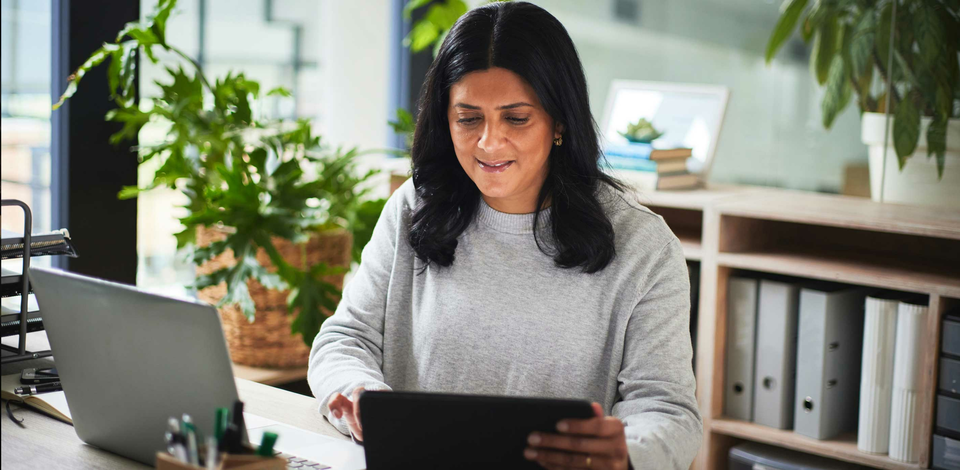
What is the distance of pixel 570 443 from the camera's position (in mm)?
923

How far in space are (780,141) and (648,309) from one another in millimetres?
1379

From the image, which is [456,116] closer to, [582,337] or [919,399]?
[582,337]

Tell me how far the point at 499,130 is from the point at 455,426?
597 mm

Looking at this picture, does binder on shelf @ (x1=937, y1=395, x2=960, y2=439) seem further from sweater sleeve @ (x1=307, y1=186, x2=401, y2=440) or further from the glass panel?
the glass panel

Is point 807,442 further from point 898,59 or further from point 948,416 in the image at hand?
point 898,59

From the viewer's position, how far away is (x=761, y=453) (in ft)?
7.25

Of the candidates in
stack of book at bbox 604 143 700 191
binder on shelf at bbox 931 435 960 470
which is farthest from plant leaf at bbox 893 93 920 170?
binder on shelf at bbox 931 435 960 470

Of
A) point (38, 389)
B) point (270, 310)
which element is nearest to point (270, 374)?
point (270, 310)

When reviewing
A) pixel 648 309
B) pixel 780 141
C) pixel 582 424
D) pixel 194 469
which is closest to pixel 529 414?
pixel 582 424

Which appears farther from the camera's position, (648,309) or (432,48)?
(432,48)

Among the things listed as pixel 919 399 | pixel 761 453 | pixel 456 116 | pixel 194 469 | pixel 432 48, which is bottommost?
pixel 761 453

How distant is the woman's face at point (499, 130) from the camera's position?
4.51 ft

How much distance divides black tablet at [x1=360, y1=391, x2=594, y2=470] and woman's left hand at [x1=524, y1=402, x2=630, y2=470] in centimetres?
1

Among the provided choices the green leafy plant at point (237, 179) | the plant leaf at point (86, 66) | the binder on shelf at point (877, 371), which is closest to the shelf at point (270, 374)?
the green leafy plant at point (237, 179)
